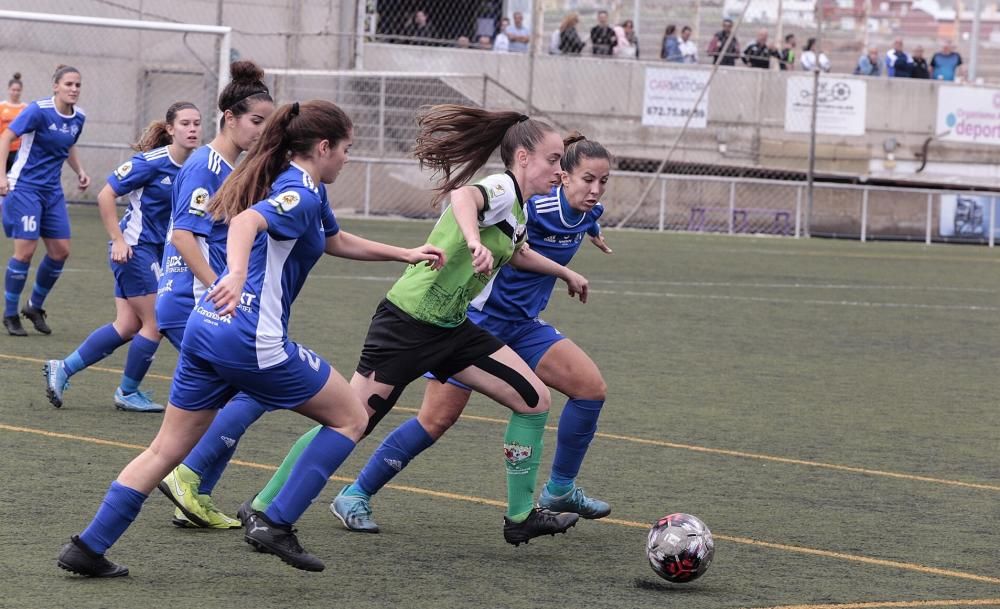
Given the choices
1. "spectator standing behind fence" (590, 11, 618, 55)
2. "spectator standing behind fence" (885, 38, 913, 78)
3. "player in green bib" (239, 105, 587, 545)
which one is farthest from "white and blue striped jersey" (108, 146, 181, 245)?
"spectator standing behind fence" (885, 38, 913, 78)

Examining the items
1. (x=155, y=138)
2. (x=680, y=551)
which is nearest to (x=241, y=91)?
(x=155, y=138)

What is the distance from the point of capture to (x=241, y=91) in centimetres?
585

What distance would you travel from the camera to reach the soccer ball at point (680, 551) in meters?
4.98

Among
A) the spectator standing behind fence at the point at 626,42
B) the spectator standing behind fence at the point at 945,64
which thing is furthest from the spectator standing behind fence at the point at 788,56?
the spectator standing behind fence at the point at 945,64

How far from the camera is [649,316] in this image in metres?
13.9

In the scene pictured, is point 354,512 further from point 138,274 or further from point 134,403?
point 138,274

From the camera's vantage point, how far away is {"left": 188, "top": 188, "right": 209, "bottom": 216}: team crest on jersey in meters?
5.72

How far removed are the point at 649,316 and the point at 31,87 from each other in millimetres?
14519

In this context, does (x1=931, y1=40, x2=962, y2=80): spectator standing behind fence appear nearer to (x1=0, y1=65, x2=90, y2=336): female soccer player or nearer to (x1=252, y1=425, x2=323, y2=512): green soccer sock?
(x1=0, y1=65, x2=90, y2=336): female soccer player

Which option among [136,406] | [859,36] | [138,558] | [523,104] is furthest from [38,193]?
[859,36]

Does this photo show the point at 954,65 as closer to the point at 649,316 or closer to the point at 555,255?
the point at 649,316

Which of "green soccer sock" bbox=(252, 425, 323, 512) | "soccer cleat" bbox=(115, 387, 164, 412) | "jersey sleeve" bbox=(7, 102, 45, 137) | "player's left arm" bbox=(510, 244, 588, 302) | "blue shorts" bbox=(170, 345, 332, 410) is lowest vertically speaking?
"soccer cleat" bbox=(115, 387, 164, 412)

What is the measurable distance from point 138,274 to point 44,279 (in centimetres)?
336

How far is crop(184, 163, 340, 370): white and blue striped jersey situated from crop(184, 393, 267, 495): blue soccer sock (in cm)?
90
